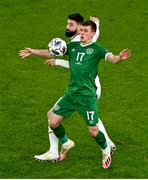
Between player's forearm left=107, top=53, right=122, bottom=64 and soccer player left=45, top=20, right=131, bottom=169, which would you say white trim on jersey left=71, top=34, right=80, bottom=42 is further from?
player's forearm left=107, top=53, right=122, bottom=64

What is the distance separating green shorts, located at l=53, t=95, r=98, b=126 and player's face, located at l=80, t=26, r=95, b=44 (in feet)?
3.05

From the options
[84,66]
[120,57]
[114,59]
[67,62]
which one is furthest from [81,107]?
[120,57]

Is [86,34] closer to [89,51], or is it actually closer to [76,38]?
[89,51]

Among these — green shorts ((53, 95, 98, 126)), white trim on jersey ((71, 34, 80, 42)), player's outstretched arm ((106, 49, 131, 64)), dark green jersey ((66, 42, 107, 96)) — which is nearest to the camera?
player's outstretched arm ((106, 49, 131, 64))

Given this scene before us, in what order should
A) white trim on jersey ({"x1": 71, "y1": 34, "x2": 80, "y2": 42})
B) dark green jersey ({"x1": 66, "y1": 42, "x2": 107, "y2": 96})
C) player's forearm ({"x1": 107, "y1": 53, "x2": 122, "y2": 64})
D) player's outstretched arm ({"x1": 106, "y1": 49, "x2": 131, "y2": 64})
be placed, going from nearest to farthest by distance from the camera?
player's outstretched arm ({"x1": 106, "y1": 49, "x2": 131, "y2": 64})
player's forearm ({"x1": 107, "y1": 53, "x2": 122, "y2": 64})
dark green jersey ({"x1": 66, "y1": 42, "x2": 107, "y2": 96})
white trim on jersey ({"x1": 71, "y1": 34, "x2": 80, "y2": 42})

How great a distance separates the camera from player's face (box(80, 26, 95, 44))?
1096 cm

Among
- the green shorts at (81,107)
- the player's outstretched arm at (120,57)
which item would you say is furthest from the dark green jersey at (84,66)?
the player's outstretched arm at (120,57)

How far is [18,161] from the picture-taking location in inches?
452

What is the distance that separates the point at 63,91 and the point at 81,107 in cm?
441

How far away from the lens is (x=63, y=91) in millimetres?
15477

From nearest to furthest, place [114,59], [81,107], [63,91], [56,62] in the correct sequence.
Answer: [114,59], [81,107], [56,62], [63,91]

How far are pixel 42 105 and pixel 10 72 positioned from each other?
248cm

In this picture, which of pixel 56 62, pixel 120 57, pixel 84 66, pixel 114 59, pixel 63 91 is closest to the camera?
pixel 120 57

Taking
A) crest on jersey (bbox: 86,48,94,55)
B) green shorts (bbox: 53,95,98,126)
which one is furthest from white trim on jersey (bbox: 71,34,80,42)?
green shorts (bbox: 53,95,98,126)
